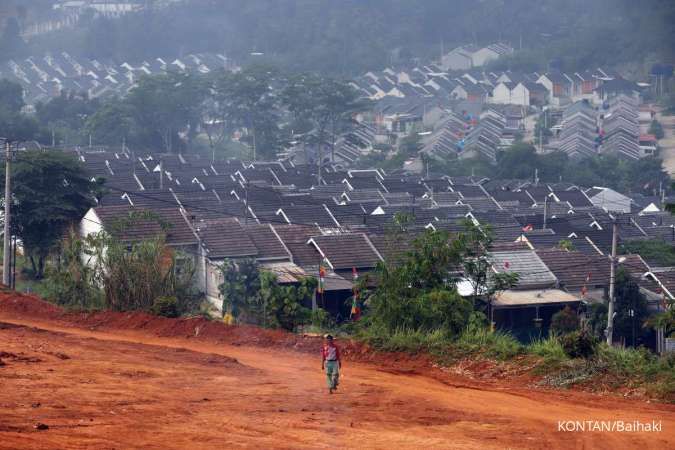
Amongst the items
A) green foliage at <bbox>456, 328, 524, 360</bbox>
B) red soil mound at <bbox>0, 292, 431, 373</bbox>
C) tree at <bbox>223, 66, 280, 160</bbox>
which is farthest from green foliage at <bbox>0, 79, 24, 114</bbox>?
green foliage at <bbox>456, 328, 524, 360</bbox>

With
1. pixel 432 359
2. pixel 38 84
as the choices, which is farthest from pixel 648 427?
pixel 38 84

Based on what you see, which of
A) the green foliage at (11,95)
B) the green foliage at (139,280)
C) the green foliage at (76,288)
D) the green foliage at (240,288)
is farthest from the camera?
the green foliage at (11,95)

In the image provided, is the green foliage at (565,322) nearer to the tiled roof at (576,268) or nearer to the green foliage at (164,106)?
the tiled roof at (576,268)

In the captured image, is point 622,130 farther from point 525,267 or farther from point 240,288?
point 240,288

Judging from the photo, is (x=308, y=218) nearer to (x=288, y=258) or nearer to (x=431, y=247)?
(x=288, y=258)

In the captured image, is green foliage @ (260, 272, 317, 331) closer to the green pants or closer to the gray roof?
the green pants

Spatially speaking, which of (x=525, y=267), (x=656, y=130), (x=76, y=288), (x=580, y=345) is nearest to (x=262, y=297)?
(x=76, y=288)

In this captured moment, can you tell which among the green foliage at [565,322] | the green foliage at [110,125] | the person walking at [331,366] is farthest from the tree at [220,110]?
the person walking at [331,366]
